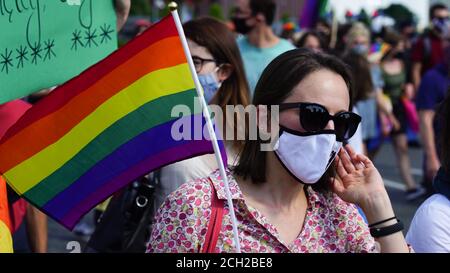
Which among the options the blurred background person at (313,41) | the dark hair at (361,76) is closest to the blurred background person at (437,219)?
the dark hair at (361,76)

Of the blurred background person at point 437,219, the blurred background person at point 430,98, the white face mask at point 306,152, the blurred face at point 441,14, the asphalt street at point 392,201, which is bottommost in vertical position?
the asphalt street at point 392,201

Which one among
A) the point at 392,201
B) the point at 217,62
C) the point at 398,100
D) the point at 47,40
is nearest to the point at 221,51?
the point at 217,62

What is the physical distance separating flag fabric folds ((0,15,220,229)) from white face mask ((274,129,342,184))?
9.7 inches

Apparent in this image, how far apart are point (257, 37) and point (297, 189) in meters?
4.29

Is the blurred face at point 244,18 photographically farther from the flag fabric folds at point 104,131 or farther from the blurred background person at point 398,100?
the flag fabric folds at point 104,131

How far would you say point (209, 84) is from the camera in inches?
190

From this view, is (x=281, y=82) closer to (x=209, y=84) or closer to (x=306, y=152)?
(x=306, y=152)

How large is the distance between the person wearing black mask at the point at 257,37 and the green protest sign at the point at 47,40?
302 centimetres

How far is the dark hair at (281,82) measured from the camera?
122 inches

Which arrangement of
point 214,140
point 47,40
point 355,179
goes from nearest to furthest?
point 214,140, point 355,179, point 47,40

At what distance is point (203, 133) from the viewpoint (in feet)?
10.3

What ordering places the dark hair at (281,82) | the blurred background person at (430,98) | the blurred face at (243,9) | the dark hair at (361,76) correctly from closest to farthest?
the dark hair at (281,82), the blurred face at (243,9), the dark hair at (361,76), the blurred background person at (430,98)

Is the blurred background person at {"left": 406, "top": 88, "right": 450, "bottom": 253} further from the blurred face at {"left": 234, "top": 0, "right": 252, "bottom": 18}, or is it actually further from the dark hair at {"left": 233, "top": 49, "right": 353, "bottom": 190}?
the blurred face at {"left": 234, "top": 0, "right": 252, "bottom": 18}
